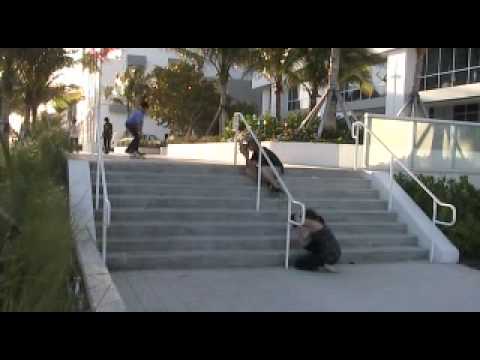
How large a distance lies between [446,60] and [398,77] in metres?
2.63

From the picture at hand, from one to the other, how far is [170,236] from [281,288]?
1931 millimetres

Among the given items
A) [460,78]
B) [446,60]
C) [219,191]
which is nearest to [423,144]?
[219,191]

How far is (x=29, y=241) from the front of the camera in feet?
15.5

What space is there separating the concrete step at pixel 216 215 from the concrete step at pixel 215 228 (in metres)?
0.16

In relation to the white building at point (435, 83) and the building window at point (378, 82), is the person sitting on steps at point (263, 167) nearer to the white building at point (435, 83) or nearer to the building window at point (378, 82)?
the white building at point (435, 83)

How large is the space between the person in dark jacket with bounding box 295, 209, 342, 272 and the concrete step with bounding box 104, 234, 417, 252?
23.0 inches

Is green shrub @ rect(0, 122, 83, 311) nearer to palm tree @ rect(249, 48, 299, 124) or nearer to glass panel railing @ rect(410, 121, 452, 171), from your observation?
glass panel railing @ rect(410, 121, 452, 171)

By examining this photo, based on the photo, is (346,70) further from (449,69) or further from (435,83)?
(435,83)

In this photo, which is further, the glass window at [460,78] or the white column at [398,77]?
the white column at [398,77]

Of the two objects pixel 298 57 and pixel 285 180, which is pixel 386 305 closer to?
pixel 285 180

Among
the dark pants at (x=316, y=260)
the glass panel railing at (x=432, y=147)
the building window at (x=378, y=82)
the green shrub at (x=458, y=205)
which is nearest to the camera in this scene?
the dark pants at (x=316, y=260)

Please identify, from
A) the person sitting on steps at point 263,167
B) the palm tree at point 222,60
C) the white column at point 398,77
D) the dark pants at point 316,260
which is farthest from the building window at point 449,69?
the dark pants at point 316,260

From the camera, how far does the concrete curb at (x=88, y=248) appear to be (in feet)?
15.2
